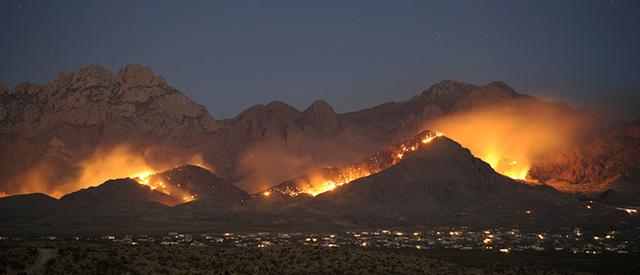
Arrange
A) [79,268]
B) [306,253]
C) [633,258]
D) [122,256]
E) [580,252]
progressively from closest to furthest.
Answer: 1. [79,268]
2. [122,256]
3. [306,253]
4. [633,258]
5. [580,252]

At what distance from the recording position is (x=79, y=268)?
72562 mm

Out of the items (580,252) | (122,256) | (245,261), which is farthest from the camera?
(580,252)

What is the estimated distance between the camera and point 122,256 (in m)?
79.9

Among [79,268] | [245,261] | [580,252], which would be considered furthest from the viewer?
[580,252]

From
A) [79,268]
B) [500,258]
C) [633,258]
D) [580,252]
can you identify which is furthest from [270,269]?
[580,252]

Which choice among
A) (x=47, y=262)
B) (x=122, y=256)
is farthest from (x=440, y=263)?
(x=47, y=262)

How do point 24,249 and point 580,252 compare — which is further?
point 580,252

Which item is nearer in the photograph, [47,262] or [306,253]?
[47,262]

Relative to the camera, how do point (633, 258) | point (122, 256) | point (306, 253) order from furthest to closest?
point (633, 258), point (306, 253), point (122, 256)

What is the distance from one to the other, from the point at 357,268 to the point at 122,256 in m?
28.4

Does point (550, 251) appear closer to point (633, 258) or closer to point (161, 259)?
point (633, 258)

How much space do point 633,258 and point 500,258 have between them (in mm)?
26017

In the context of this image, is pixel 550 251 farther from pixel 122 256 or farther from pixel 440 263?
pixel 122 256

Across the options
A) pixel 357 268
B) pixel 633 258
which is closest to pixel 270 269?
pixel 357 268
